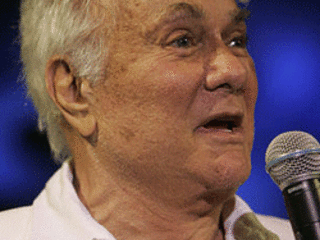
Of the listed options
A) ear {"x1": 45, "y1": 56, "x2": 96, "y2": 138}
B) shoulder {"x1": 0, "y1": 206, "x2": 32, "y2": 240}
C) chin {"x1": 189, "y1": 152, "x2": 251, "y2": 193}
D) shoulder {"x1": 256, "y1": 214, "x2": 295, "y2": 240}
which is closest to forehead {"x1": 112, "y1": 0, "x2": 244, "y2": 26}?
ear {"x1": 45, "y1": 56, "x2": 96, "y2": 138}

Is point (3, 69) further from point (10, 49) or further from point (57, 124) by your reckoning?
point (57, 124)

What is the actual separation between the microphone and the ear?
0.62 metres

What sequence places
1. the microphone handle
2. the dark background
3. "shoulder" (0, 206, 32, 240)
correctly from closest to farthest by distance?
the microphone handle
"shoulder" (0, 206, 32, 240)
the dark background

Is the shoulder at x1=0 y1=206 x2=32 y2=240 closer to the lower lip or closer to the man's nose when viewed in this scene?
the lower lip

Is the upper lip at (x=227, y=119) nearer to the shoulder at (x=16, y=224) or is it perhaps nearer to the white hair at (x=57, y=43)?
the white hair at (x=57, y=43)

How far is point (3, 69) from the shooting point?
7.06ft

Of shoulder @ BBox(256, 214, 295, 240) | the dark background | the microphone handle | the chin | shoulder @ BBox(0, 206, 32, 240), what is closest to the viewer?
the microphone handle

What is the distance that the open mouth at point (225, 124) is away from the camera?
1.48 metres

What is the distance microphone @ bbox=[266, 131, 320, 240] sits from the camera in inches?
44.7

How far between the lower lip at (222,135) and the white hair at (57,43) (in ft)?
1.25

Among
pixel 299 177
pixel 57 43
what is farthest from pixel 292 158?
pixel 57 43

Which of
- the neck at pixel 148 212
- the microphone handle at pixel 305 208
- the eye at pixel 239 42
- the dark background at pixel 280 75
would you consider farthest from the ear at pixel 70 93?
the dark background at pixel 280 75

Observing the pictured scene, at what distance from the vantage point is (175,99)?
1440 millimetres

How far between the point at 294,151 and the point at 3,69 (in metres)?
1.43
